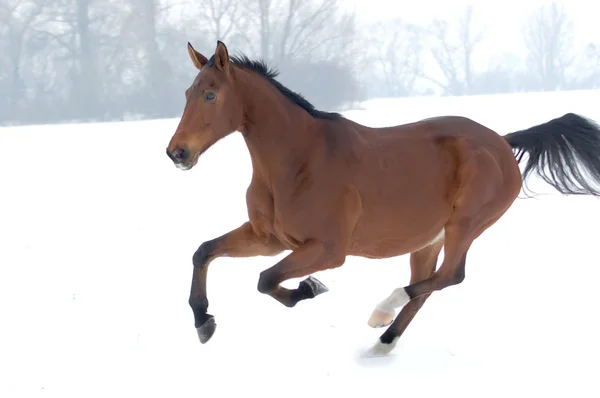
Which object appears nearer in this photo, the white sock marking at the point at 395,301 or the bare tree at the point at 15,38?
the white sock marking at the point at 395,301

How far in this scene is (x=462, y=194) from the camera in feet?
12.2

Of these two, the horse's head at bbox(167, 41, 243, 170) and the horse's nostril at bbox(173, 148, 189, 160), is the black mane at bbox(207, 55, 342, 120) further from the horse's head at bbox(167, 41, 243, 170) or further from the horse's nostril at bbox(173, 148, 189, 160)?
the horse's nostril at bbox(173, 148, 189, 160)

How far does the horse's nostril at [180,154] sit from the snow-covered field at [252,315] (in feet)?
3.24

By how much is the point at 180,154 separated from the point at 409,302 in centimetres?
147

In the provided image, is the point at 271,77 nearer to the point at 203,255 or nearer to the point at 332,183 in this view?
the point at 332,183

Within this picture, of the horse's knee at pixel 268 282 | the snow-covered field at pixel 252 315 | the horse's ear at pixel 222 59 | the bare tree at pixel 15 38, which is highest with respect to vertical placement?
the bare tree at pixel 15 38

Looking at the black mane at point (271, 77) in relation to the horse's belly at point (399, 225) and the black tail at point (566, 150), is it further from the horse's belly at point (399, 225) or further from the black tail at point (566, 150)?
the black tail at point (566, 150)

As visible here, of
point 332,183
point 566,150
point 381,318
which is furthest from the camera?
point 566,150

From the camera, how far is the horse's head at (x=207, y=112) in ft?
10.1

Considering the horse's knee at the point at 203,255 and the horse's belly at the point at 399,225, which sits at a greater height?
the horse's belly at the point at 399,225

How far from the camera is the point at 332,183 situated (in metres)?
3.37

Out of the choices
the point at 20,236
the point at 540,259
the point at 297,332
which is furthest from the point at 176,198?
the point at 297,332

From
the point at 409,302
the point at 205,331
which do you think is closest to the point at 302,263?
the point at 205,331

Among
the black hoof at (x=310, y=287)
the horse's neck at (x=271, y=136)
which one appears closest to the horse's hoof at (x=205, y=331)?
the black hoof at (x=310, y=287)
